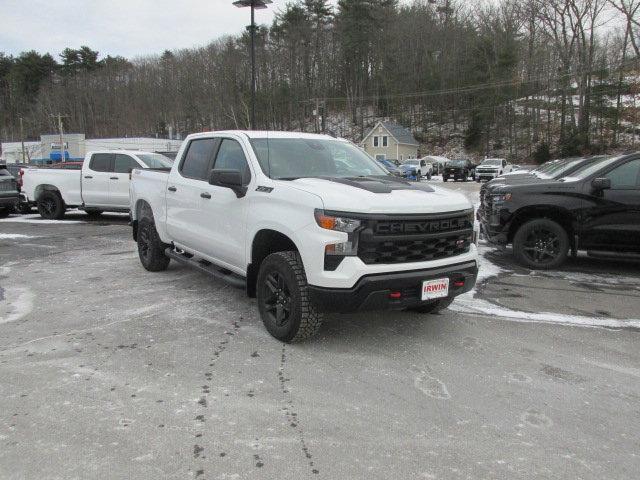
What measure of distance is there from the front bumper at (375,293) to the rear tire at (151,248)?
356 cm

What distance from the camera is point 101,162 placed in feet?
44.0

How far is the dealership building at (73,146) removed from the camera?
225ft

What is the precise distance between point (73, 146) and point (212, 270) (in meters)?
77.0

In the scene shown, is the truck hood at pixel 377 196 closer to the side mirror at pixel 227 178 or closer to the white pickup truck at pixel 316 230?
the white pickup truck at pixel 316 230

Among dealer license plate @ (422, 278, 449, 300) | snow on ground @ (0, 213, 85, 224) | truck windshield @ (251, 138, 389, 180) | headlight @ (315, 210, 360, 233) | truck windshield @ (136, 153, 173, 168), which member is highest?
truck windshield @ (136, 153, 173, 168)

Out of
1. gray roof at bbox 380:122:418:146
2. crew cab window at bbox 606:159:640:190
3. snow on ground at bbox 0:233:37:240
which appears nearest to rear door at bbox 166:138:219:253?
crew cab window at bbox 606:159:640:190

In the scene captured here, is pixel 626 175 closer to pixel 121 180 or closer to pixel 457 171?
pixel 121 180

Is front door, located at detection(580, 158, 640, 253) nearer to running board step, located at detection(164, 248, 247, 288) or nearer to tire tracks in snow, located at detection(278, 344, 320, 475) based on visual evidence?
running board step, located at detection(164, 248, 247, 288)

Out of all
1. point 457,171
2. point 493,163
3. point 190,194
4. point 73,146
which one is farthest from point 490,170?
point 73,146

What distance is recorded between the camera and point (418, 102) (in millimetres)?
69188

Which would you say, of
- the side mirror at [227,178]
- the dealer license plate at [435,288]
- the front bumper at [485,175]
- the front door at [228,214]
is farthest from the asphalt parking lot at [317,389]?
the front bumper at [485,175]

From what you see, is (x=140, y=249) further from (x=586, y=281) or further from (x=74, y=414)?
(x=586, y=281)

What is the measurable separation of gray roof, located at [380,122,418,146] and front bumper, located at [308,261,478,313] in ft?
199

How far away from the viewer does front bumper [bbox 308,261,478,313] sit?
156 inches
